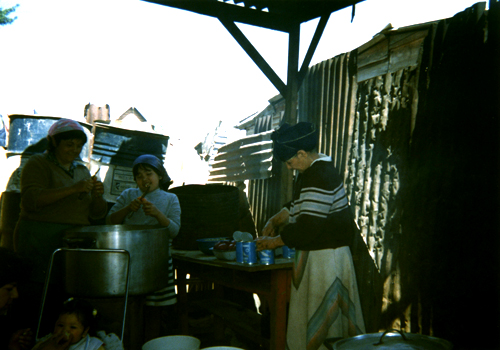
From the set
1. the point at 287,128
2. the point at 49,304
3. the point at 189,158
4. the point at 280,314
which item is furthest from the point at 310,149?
the point at 189,158

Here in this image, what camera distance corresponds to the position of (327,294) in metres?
2.68

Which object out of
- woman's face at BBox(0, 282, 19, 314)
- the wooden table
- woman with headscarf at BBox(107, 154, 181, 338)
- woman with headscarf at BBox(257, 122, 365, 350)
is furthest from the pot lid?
woman's face at BBox(0, 282, 19, 314)

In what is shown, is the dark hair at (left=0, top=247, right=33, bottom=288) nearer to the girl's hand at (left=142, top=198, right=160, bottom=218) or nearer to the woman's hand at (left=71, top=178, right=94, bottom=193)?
the woman's hand at (left=71, top=178, right=94, bottom=193)

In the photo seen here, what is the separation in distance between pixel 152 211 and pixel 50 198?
2.85 ft

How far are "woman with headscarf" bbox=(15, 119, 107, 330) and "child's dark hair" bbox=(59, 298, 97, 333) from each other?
18.6 inches

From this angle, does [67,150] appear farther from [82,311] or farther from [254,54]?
[254,54]

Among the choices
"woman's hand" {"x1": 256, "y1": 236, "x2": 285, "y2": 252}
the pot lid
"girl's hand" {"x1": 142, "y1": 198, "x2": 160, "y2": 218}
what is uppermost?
"girl's hand" {"x1": 142, "y1": 198, "x2": 160, "y2": 218}

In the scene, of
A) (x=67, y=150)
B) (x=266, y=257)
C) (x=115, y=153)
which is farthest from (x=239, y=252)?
(x=115, y=153)

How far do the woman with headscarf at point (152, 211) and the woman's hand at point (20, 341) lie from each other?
46.2 inches

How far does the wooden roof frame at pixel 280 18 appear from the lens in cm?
475

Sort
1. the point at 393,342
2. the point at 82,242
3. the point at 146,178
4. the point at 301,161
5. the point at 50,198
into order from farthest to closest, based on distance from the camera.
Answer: the point at 146,178 < the point at 50,198 < the point at 301,161 < the point at 82,242 < the point at 393,342

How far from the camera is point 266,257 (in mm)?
3061

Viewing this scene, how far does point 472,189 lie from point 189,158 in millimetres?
14651

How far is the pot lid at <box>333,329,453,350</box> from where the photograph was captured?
1.80m
